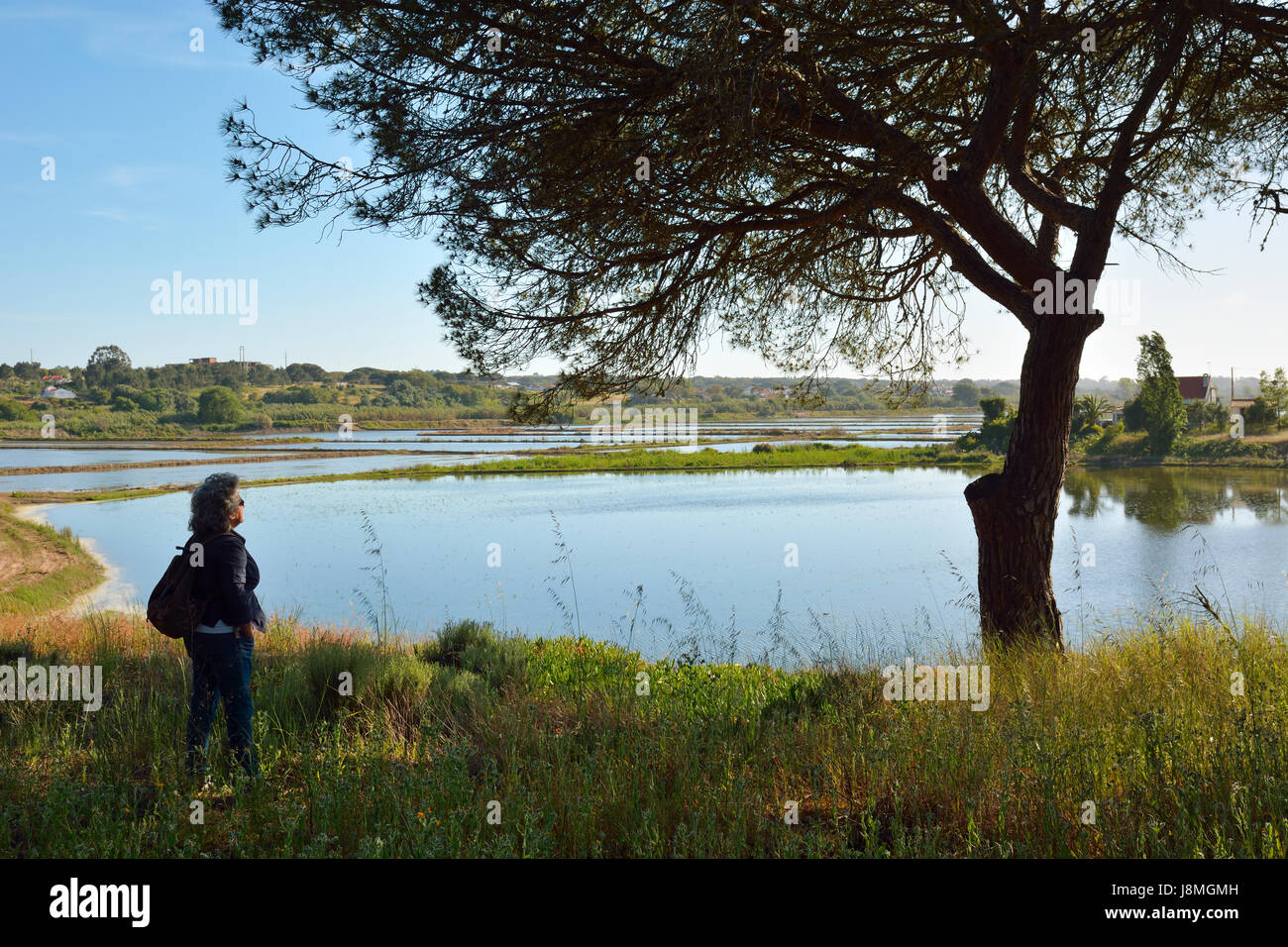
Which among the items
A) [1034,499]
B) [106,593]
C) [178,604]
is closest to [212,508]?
[178,604]

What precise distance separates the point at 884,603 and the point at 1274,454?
139ft

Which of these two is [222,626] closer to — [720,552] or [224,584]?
[224,584]

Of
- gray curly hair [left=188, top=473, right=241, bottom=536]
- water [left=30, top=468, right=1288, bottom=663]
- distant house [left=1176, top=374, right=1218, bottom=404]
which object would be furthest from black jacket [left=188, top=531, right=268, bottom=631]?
distant house [left=1176, top=374, right=1218, bottom=404]

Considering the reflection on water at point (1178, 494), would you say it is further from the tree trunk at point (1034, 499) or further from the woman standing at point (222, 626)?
the woman standing at point (222, 626)

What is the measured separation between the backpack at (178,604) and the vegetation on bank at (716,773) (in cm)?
70

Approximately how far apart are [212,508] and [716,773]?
3.10 metres

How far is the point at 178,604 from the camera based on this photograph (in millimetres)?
4453

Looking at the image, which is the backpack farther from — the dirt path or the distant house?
the distant house

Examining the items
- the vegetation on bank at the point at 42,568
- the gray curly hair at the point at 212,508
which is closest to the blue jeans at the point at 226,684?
the gray curly hair at the point at 212,508

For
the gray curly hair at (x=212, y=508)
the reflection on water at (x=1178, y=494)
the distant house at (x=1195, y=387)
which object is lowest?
the reflection on water at (x=1178, y=494)

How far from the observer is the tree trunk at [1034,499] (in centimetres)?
701

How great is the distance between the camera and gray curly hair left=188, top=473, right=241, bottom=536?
4.64 meters
